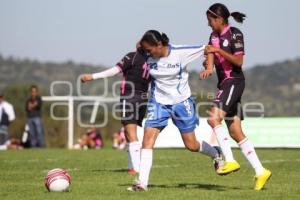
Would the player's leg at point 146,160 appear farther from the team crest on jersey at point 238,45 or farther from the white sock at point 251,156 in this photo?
the team crest on jersey at point 238,45

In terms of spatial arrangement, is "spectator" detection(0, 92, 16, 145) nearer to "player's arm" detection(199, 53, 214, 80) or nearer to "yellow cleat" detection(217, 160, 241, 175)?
"yellow cleat" detection(217, 160, 241, 175)

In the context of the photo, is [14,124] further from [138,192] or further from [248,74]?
[138,192]

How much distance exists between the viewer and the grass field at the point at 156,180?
1121cm

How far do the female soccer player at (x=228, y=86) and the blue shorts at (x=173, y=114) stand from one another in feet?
0.97

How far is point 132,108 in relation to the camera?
1548 centimetres

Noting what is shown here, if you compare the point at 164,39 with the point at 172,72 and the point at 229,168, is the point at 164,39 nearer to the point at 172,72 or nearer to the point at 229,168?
the point at 172,72

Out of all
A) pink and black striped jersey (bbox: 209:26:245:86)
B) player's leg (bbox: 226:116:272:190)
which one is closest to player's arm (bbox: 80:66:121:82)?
pink and black striped jersey (bbox: 209:26:245:86)

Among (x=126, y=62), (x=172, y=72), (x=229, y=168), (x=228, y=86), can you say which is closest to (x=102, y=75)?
(x=126, y=62)

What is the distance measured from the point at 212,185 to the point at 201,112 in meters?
23.2

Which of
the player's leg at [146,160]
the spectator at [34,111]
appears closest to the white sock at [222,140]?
the player's leg at [146,160]

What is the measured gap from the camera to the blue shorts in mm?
11867

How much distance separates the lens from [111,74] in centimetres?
1431

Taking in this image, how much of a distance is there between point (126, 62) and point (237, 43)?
3749 mm

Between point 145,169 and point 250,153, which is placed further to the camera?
point 250,153
